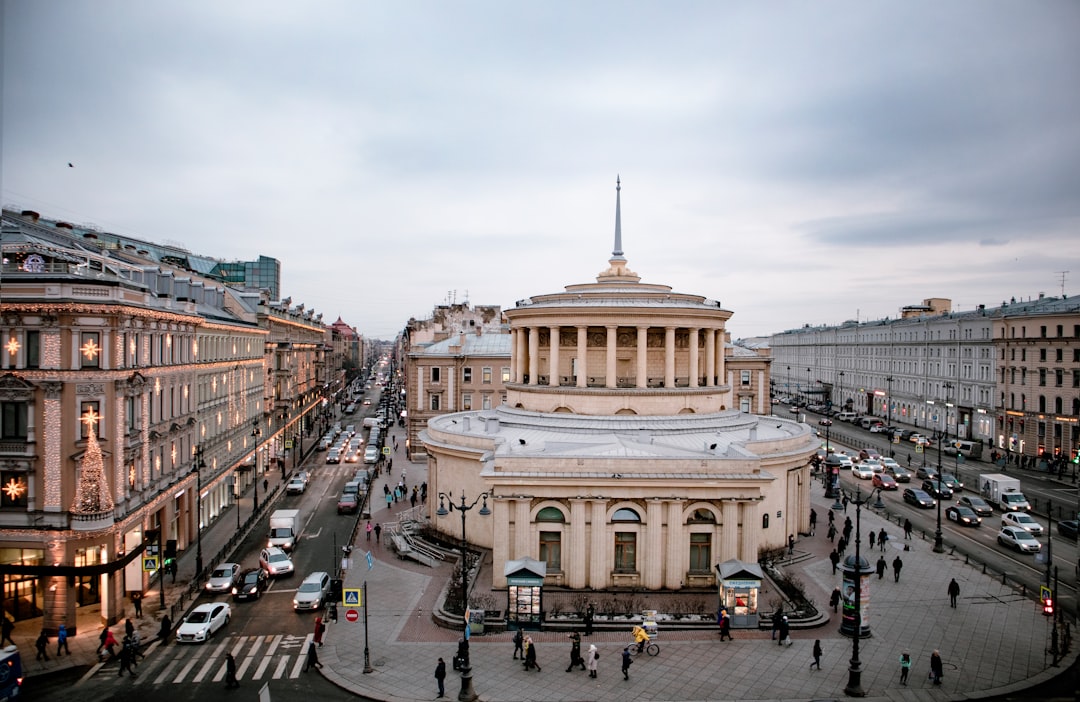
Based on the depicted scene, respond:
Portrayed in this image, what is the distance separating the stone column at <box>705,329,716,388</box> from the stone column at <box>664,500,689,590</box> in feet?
56.3

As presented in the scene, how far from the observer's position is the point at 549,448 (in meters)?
34.3

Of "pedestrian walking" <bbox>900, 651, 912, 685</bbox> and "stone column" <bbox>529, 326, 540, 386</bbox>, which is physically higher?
"stone column" <bbox>529, 326, 540, 386</bbox>

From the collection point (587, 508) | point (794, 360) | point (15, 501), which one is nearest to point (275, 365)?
point (15, 501)

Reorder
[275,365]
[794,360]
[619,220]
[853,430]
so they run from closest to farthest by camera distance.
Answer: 1. [619,220]
2. [275,365]
3. [853,430]
4. [794,360]

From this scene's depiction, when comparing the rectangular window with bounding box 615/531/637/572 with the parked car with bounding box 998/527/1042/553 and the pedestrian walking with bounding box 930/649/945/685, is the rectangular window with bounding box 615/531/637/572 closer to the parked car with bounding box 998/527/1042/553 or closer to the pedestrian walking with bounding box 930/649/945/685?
the pedestrian walking with bounding box 930/649/945/685

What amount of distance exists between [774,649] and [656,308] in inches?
887

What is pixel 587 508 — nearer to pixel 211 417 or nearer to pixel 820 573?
pixel 820 573

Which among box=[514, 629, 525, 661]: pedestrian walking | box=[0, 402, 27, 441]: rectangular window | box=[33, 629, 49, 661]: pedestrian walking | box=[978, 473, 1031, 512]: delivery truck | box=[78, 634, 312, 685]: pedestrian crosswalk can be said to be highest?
box=[0, 402, 27, 441]: rectangular window

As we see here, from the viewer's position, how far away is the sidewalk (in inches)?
867

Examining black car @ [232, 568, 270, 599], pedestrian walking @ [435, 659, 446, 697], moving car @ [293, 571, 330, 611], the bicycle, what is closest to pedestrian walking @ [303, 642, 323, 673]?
pedestrian walking @ [435, 659, 446, 697]

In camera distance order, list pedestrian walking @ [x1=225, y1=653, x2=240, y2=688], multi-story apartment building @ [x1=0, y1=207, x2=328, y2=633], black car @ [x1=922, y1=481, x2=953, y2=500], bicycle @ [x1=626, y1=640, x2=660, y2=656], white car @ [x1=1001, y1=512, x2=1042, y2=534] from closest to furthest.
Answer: pedestrian walking @ [x1=225, y1=653, x2=240, y2=688]
bicycle @ [x1=626, y1=640, x2=660, y2=656]
multi-story apartment building @ [x1=0, y1=207, x2=328, y2=633]
white car @ [x1=1001, y1=512, x2=1042, y2=534]
black car @ [x1=922, y1=481, x2=953, y2=500]

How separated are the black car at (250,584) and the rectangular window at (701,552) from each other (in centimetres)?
1984

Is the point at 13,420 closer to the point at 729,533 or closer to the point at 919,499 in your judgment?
the point at 729,533

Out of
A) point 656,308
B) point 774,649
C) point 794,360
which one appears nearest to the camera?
point 774,649
